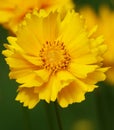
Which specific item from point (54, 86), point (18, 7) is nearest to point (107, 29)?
point (18, 7)

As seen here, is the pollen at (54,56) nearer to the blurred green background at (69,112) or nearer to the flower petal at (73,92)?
the flower petal at (73,92)

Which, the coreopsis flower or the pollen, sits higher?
the coreopsis flower

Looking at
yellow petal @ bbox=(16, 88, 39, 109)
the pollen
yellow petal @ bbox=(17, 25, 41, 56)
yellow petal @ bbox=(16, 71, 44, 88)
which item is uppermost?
yellow petal @ bbox=(17, 25, 41, 56)

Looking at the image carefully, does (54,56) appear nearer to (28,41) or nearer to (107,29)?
(28,41)

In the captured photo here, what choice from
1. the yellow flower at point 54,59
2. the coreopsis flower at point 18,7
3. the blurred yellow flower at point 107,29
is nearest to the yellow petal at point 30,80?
the yellow flower at point 54,59

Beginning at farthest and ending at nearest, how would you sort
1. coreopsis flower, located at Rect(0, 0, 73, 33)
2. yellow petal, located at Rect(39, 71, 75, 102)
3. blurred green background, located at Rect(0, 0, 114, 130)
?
blurred green background, located at Rect(0, 0, 114, 130) → coreopsis flower, located at Rect(0, 0, 73, 33) → yellow petal, located at Rect(39, 71, 75, 102)

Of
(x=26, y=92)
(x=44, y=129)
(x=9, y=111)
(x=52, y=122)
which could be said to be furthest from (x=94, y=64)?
(x=9, y=111)

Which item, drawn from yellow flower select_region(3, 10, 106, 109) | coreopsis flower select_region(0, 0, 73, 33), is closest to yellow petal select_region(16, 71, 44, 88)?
yellow flower select_region(3, 10, 106, 109)

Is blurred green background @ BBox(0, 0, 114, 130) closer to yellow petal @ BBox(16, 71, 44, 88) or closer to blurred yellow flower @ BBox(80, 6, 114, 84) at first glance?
blurred yellow flower @ BBox(80, 6, 114, 84)
